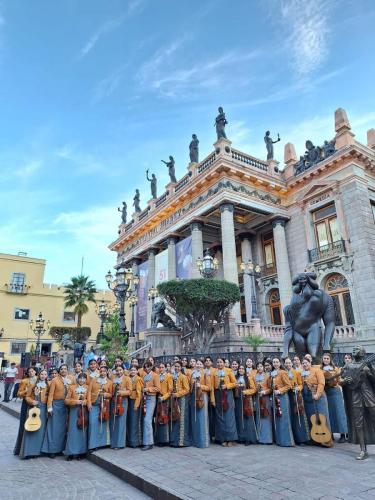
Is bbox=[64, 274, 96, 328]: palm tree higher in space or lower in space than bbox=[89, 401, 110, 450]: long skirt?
higher

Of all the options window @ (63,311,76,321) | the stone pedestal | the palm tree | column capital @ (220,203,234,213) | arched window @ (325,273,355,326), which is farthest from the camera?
window @ (63,311,76,321)

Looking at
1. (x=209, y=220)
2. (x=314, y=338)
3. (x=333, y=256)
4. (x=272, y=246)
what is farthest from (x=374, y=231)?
(x=314, y=338)

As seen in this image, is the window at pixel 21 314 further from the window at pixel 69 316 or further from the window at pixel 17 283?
the window at pixel 69 316

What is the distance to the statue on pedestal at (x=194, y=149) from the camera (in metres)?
26.0

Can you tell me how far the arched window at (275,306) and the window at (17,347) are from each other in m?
28.8

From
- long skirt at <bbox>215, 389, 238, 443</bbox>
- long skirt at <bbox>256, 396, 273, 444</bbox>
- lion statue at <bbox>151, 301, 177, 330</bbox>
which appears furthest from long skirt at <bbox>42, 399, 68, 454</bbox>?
lion statue at <bbox>151, 301, 177, 330</bbox>

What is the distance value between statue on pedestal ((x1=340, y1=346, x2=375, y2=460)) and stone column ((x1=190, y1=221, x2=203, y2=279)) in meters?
16.8

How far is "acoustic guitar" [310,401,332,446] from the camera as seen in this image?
242 inches

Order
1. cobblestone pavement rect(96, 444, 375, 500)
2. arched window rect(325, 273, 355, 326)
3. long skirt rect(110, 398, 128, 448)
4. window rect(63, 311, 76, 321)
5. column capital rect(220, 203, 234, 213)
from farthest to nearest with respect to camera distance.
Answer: window rect(63, 311, 76, 321) < column capital rect(220, 203, 234, 213) < arched window rect(325, 273, 355, 326) < long skirt rect(110, 398, 128, 448) < cobblestone pavement rect(96, 444, 375, 500)

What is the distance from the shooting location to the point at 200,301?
52.1ft

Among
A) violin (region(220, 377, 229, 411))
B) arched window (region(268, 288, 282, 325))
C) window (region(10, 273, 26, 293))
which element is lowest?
violin (region(220, 377, 229, 411))

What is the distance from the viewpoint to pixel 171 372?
7.28 metres

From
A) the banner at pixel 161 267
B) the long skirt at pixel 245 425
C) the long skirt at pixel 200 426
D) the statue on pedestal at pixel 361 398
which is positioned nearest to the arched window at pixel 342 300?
the banner at pixel 161 267

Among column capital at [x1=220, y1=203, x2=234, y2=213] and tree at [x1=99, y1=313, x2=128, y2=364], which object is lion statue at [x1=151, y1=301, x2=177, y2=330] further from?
column capital at [x1=220, y1=203, x2=234, y2=213]
